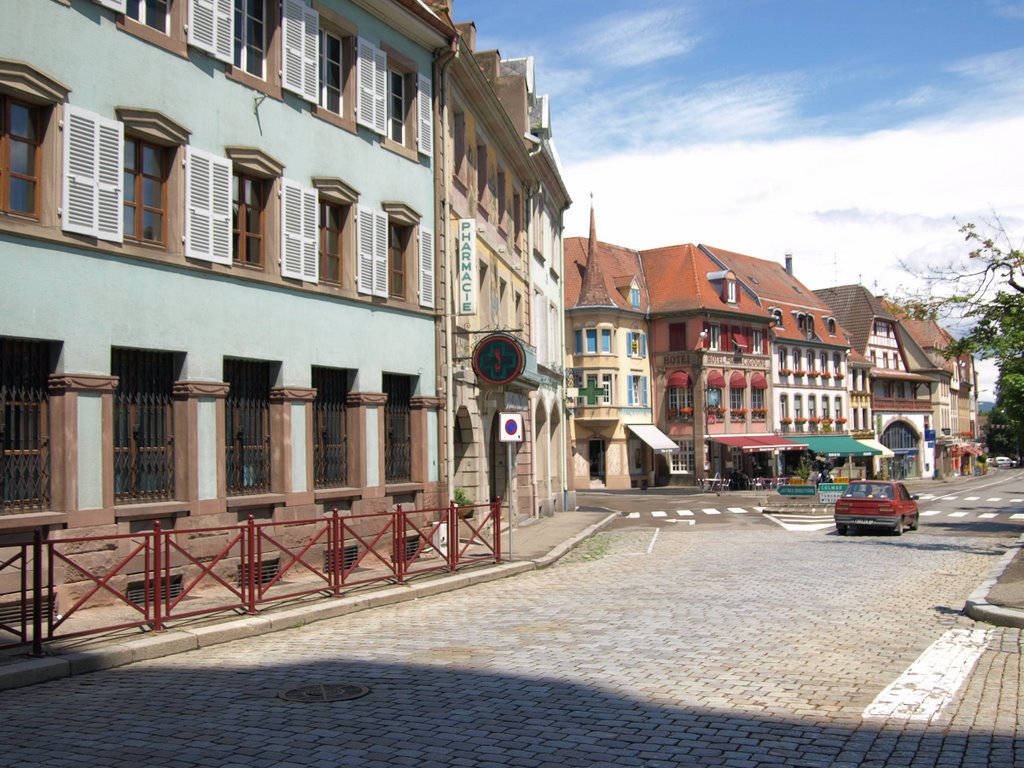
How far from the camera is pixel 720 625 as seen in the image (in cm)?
1146

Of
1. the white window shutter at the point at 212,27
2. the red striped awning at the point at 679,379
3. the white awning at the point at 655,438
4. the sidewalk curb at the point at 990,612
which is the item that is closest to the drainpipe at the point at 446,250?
the white window shutter at the point at 212,27

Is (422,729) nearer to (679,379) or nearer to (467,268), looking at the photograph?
(467,268)

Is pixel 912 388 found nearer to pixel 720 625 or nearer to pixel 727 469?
pixel 727 469

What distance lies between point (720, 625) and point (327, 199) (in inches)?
398

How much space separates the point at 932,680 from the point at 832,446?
5962 centimetres

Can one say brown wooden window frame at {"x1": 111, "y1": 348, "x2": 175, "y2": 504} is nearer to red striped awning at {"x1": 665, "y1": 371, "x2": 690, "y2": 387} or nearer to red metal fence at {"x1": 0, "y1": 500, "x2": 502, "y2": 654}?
red metal fence at {"x1": 0, "y1": 500, "x2": 502, "y2": 654}

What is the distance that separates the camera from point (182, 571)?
46.7ft

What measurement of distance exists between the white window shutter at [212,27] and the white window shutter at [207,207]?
1.49 meters

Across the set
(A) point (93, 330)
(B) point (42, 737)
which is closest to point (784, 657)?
(B) point (42, 737)

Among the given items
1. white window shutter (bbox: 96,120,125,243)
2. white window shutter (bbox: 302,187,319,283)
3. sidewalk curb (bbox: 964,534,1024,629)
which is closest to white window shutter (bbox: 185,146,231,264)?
white window shutter (bbox: 96,120,125,243)

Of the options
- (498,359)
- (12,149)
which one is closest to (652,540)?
(498,359)

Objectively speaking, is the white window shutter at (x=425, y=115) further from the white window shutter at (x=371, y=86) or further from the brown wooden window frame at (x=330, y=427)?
the brown wooden window frame at (x=330, y=427)

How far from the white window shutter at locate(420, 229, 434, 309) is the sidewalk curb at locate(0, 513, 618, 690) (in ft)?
Result: 19.1

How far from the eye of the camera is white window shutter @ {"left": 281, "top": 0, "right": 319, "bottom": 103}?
16.5 metres
